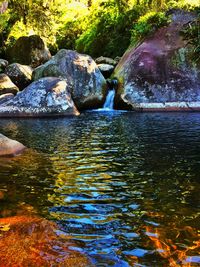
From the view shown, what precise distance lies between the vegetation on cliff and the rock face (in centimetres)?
106

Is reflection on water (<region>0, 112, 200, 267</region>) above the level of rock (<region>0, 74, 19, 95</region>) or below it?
below

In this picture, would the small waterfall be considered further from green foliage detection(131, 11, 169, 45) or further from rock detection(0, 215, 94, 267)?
rock detection(0, 215, 94, 267)

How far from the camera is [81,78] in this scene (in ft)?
71.2

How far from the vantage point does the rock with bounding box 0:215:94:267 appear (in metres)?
4.45

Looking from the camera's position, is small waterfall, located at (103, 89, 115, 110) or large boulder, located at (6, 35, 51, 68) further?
large boulder, located at (6, 35, 51, 68)

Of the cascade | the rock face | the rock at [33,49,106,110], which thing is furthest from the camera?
the cascade

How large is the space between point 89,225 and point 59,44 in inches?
1514

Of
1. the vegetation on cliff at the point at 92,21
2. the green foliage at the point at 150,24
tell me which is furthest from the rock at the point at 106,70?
the green foliage at the point at 150,24

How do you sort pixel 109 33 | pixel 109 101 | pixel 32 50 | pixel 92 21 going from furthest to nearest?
pixel 92 21 → pixel 109 33 → pixel 32 50 → pixel 109 101

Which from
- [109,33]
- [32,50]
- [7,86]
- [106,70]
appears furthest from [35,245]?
[109,33]

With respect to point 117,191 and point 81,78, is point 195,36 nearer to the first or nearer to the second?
point 81,78

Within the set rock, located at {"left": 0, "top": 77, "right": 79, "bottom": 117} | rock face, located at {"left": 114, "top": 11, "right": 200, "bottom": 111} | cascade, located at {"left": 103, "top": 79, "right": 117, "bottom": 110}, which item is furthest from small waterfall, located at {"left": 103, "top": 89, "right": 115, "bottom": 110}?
rock, located at {"left": 0, "top": 77, "right": 79, "bottom": 117}

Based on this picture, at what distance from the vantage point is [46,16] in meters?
25.3

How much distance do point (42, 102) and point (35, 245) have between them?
15199 mm
